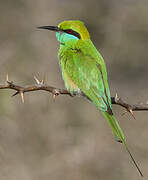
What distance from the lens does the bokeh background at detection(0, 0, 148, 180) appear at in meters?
5.24

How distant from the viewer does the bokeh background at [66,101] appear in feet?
17.2

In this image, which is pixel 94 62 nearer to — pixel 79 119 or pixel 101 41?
pixel 79 119

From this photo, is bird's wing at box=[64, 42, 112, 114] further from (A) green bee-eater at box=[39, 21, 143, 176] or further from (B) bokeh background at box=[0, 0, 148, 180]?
(B) bokeh background at box=[0, 0, 148, 180]

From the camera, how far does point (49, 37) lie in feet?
25.0

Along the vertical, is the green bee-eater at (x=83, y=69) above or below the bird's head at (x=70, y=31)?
below

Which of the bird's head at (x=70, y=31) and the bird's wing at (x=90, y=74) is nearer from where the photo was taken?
the bird's wing at (x=90, y=74)

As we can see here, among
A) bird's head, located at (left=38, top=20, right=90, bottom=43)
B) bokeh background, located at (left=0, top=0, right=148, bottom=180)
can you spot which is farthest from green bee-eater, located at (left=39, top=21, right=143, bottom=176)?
bokeh background, located at (left=0, top=0, right=148, bottom=180)

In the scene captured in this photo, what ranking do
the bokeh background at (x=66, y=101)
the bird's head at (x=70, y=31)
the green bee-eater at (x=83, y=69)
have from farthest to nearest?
the bokeh background at (x=66, y=101), the bird's head at (x=70, y=31), the green bee-eater at (x=83, y=69)

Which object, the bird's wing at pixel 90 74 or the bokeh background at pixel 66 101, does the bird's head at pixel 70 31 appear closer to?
the bird's wing at pixel 90 74

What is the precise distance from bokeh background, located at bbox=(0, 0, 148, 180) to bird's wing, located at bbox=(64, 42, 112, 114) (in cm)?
75

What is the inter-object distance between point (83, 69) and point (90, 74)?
9 cm

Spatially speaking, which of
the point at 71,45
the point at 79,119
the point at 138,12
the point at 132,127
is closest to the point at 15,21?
the point at 138,12

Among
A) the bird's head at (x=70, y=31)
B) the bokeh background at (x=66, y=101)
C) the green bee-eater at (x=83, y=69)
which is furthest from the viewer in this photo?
the bokeh background at (x=66, y=101)

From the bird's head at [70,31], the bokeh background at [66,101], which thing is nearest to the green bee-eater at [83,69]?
the bird's head at [70,31]
